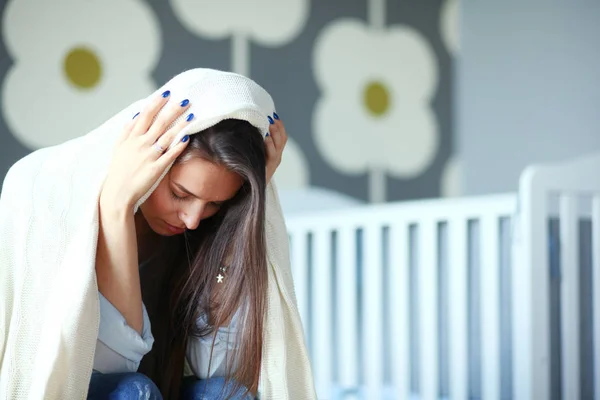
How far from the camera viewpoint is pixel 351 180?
7.50 ft

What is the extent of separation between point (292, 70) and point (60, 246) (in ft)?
4.20

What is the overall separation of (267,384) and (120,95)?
101 centimetres

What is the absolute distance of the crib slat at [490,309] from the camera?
1531 mm

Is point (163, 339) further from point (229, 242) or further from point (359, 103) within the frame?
point (359, 103)

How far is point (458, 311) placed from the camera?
5.23ft

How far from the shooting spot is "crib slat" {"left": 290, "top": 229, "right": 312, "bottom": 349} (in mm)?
1906

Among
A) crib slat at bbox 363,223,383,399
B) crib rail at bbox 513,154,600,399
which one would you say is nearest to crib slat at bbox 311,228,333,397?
crib slat at bbox 363,223,383,399

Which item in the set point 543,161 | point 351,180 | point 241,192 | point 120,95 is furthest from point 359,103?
point 241,192

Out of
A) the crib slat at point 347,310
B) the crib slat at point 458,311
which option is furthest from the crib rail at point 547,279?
the crib slat at point 347,310

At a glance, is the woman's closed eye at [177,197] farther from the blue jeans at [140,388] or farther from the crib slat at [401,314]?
the crib slat at [401,314]

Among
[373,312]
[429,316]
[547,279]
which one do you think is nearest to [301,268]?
[373,312]

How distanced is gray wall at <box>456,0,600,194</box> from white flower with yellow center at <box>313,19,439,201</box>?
0.45 feet

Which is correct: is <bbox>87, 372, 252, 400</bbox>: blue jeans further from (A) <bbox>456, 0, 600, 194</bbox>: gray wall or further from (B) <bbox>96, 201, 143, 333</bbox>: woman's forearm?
(A) <bbox>456, 0, 600, 194</bbox>: gray wall

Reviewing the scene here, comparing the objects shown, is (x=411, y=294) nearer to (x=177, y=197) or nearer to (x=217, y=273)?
(x=217, y=273)
